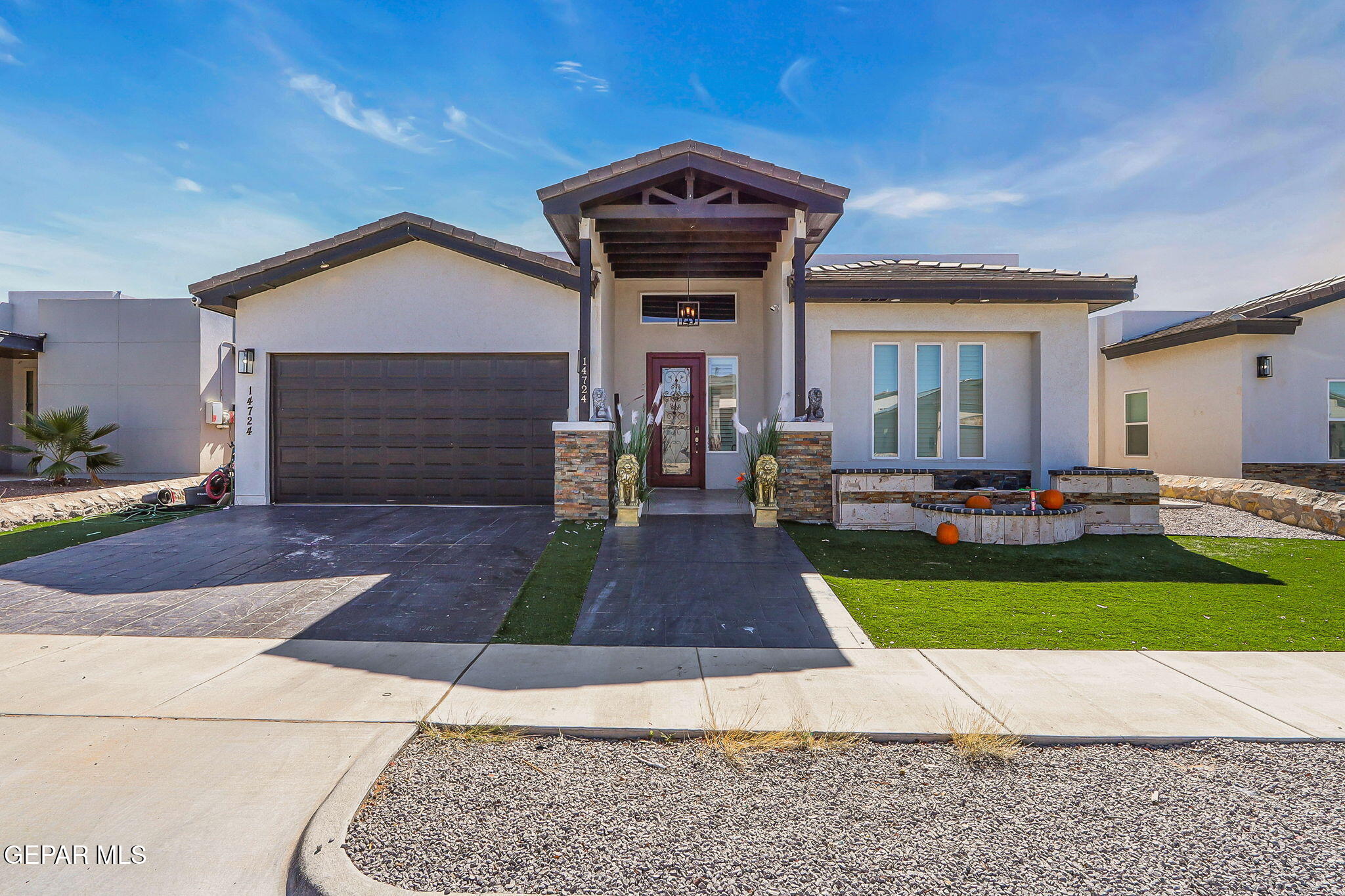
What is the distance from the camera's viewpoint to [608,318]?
10742 millimetres

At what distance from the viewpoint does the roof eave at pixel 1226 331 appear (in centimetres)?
1098

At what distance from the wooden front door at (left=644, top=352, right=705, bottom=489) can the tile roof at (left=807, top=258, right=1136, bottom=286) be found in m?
2.84

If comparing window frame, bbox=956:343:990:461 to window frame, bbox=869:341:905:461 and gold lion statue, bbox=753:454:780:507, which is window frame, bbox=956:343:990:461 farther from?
gold lion statue, bbox=753:454:780:507

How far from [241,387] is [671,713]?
33.8ft

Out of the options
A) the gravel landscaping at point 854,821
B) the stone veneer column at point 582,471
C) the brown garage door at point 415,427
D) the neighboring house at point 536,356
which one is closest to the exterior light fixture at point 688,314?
the neighboring house at point 536,356

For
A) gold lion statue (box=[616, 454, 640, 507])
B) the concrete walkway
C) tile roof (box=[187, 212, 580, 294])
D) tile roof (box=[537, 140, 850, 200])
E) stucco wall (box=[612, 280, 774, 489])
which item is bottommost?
the concrete walkway

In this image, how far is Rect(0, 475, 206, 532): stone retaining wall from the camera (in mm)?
8990

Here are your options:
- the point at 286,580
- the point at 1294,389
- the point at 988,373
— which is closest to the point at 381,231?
the point at 286,580

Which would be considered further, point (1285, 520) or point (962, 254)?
point (962, 254)

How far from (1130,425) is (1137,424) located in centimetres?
20

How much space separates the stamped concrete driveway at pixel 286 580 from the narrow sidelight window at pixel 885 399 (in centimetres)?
530

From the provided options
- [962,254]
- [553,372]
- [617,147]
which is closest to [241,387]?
[553,372]

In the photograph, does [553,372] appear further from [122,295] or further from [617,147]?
[122,295]

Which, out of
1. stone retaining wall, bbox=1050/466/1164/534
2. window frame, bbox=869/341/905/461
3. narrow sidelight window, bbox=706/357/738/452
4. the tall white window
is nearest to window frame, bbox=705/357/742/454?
narrow sidelight window, bbox=706/357/738/452
